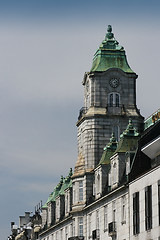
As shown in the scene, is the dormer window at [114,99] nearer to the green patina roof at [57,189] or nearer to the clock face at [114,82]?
the clock face at [114,82]

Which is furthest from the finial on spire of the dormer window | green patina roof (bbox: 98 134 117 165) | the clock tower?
green patina roof (bbox: 98 134 117 165)

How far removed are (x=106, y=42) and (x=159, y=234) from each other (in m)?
43.3

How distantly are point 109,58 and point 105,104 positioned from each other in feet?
20.4

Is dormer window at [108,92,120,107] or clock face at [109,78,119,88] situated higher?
clock face at [109,78,119,88]

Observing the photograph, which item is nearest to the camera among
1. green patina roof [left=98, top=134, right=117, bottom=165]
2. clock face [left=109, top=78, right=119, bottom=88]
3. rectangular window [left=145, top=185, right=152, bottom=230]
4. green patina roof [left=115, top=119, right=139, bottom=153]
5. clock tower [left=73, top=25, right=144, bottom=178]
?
rectangular window [left=145, top=185, right=152, bottom=230]

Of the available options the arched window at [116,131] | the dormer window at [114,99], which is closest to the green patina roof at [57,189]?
the arched window at [116,131]

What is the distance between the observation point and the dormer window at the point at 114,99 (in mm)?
111688

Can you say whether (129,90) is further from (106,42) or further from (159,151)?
(159,151)

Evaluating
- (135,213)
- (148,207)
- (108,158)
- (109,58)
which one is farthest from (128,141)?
(109,58)

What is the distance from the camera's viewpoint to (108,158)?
102m

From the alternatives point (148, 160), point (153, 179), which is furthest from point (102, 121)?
point (153, 179)

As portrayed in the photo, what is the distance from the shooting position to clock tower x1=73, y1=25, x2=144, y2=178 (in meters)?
110

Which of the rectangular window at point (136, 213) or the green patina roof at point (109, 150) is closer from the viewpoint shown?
the rectangular window at point (136, 213)

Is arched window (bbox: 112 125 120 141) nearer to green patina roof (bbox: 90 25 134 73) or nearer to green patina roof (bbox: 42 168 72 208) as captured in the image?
green patina roof (bbox: 90 25 134 73)
